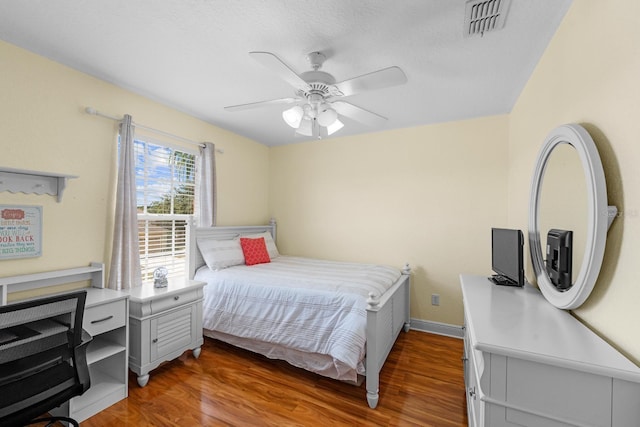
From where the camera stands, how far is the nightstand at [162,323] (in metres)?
2.22

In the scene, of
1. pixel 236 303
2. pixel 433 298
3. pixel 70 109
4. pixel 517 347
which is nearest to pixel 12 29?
pixel 70 109

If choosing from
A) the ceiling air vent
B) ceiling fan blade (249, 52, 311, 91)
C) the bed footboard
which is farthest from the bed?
the ceiling air vent

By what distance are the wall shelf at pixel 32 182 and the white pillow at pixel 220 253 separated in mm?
1341

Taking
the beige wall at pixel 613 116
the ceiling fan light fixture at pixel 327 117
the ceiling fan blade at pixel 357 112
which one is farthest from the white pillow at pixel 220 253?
the beige wall at pixel 613 116

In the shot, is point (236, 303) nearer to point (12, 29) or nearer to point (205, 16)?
point (205, 16)

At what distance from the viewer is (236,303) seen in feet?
8.86

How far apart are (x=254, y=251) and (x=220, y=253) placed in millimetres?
427

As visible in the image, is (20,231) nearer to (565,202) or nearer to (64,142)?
(64,142)

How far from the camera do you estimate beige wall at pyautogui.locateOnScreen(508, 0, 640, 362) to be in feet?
3.26

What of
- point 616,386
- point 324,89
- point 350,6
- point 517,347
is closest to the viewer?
point 616,386

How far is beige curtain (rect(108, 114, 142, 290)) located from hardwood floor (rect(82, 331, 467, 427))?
2.70 feet

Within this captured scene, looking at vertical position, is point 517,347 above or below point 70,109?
below

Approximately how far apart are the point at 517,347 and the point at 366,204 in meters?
2.87

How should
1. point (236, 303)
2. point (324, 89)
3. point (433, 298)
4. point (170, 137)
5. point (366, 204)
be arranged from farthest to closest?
point (366, 204) < point (433, 298) < point (170, 137) < point (236, 303) < point (324, 89)
